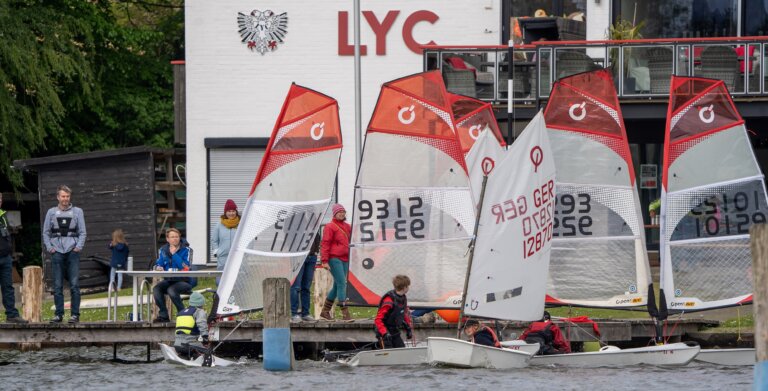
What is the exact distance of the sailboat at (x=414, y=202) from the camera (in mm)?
A: 20156

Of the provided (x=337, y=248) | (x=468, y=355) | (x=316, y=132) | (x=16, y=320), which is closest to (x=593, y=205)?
(x=468, y=355)

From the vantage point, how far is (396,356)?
1934 centimetres

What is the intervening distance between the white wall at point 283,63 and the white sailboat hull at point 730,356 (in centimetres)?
1196

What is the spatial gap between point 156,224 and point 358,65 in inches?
261

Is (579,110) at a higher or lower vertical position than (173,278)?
higher

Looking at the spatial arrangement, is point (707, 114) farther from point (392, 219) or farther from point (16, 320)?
point (16, 320)

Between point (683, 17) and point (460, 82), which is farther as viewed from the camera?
point (683, 17)

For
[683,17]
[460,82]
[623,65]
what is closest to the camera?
[623,65]

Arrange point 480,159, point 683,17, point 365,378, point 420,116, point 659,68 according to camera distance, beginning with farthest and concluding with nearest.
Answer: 1. point 683,17
2. point 659,68
3. point 480,159
4. point 420,116
5. point 365,378

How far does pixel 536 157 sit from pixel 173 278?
16.6ft

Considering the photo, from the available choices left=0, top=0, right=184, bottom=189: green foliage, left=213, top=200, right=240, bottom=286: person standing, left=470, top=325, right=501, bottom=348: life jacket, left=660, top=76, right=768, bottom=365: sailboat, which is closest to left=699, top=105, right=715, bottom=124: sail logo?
left=660, top=76, right=768, bottom=365: sailboat

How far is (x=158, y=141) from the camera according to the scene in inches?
1486

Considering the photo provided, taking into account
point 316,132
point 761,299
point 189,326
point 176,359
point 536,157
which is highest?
point 316,132

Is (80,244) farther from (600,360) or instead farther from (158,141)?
(158,141)
